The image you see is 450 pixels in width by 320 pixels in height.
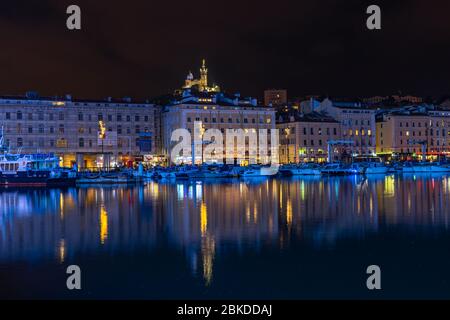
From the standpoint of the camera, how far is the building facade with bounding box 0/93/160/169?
78812 millimetres

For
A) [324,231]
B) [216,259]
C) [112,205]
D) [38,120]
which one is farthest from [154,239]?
[38,120]

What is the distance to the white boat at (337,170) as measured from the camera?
8019 cm

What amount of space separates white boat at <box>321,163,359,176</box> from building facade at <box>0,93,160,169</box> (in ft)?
79.7

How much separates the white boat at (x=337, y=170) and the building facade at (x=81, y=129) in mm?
24294

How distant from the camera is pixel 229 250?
18.7 meters

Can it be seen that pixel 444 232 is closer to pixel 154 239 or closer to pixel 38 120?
pixel 154 239

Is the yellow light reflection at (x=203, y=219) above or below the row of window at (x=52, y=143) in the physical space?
below

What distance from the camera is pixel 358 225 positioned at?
2420cm

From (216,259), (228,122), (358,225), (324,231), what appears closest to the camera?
(216,259)

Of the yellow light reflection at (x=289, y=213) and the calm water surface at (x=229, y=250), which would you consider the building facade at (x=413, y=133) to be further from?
the calm water surface at (x=229, y=250)

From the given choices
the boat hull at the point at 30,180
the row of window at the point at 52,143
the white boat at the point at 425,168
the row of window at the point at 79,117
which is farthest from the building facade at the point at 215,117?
the boat hull at the point at 30,180

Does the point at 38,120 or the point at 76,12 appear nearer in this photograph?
the point at 76,12
